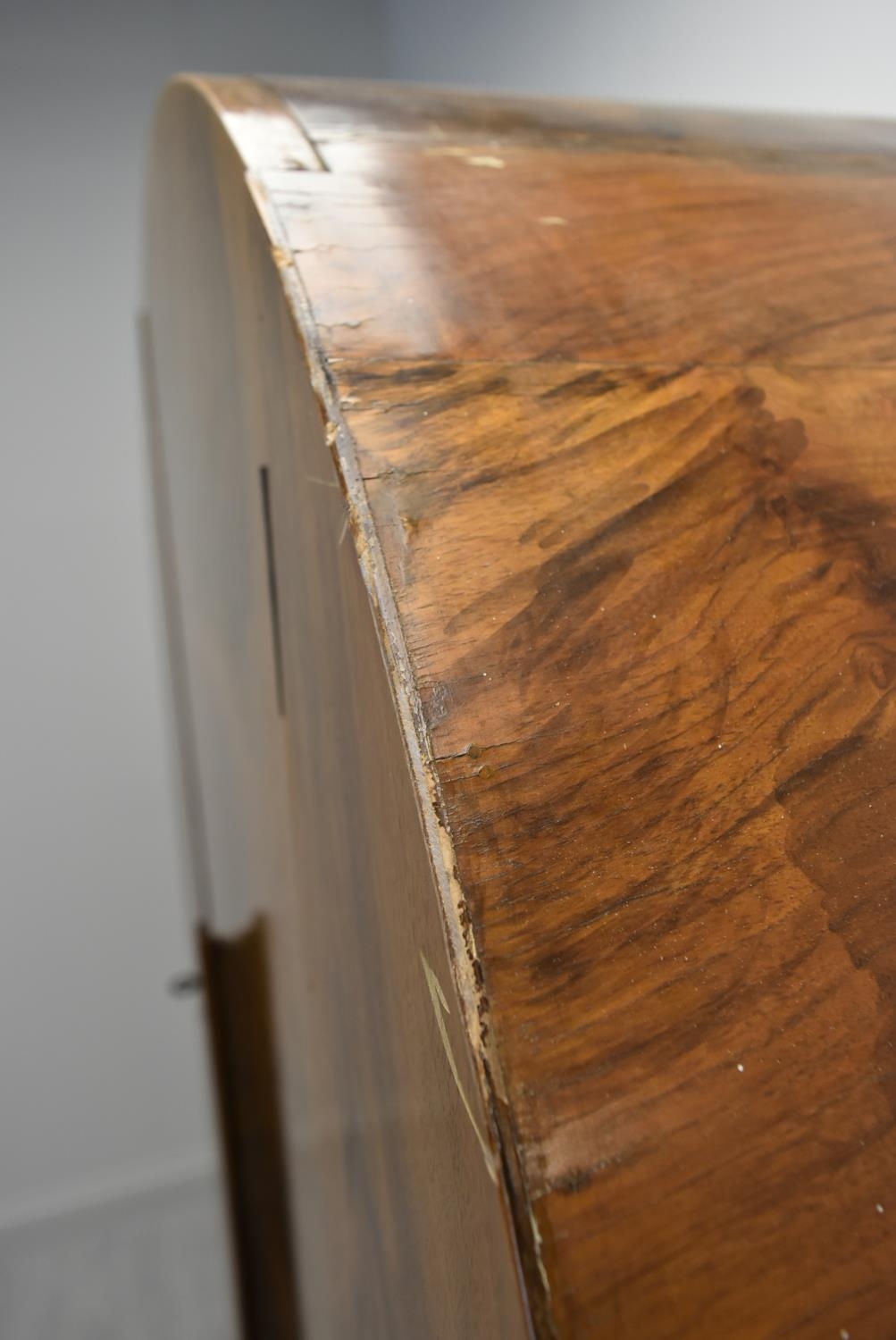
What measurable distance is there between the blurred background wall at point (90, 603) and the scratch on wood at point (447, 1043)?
5.22ft

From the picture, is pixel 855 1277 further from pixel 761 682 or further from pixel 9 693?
pixel 9 693

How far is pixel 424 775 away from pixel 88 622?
5.98 feet

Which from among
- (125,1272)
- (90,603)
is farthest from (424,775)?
(125,1272)

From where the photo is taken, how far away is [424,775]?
0.22 m

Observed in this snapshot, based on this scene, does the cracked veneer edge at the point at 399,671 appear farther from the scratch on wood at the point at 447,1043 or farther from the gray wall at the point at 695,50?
the gray wall at the point at 695,50

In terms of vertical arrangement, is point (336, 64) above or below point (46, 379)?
above

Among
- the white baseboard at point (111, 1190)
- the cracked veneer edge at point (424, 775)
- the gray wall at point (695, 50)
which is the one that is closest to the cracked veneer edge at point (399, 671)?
the cracked veneer edge at point (424, 775)

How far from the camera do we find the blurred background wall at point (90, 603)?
177 cm

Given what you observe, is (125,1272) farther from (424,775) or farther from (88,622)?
(424,775)

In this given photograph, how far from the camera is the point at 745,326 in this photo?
1.05 feet

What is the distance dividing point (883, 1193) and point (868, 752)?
0.30ft

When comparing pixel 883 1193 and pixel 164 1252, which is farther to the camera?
pixel 164 1252

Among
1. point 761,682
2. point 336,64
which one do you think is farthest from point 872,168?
point 336,64

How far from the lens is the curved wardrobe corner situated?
0.19 meters
